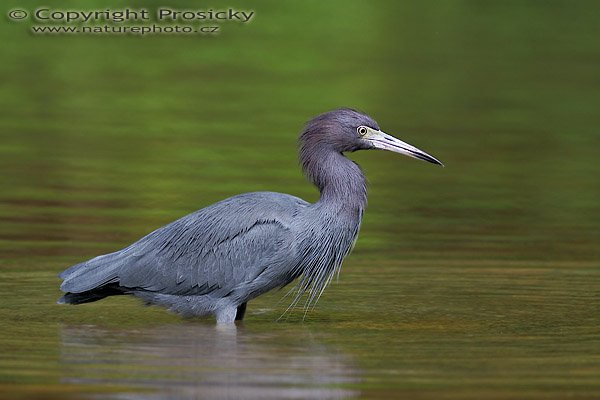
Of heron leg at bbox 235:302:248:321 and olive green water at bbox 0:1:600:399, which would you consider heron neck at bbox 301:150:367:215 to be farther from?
heron leg at bbox 235:302:248:321

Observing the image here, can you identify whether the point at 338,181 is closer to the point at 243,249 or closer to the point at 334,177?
the point at 334,177

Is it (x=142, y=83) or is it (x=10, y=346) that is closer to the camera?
(x=10, y=346)

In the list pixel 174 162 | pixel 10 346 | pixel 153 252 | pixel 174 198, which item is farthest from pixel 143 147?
pixel 10 346

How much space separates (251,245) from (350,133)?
1.19 m

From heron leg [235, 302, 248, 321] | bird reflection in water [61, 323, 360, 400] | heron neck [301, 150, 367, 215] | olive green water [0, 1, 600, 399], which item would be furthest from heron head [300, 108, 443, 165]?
bird reflection in water [61, 323, 360, 400]

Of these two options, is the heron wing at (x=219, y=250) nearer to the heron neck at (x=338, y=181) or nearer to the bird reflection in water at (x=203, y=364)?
the heron neck at (x=338, y=181)

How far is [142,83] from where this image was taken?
23.7m

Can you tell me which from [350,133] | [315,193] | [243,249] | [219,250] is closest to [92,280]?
[219,250]

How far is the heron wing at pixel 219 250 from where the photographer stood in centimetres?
1149

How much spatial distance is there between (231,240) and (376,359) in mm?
2168

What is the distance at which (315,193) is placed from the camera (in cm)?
1639

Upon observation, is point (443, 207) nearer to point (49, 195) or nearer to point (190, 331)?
point (49, 195)

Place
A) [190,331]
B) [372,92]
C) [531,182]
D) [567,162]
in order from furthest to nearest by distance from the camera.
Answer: [372,92] < [567,162] < [531,182] < [190,331]

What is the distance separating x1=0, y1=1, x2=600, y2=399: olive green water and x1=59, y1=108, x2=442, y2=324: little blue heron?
28cm
